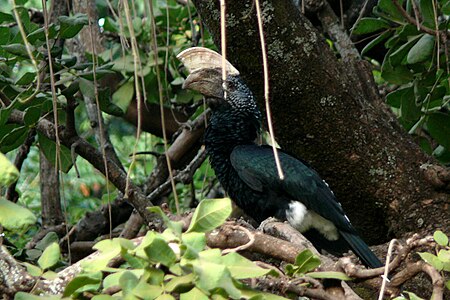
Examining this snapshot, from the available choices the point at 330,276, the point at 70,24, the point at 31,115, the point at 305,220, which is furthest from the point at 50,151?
the point at 330,276

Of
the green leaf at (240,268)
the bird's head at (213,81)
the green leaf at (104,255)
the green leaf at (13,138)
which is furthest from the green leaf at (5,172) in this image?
the bird's head at (213,81)

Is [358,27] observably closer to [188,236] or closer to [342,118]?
[342,118]

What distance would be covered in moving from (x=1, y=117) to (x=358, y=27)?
47.0 inches

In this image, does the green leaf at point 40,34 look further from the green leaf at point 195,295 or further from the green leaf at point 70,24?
the green leaf at point 195,295

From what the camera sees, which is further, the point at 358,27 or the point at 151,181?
the point at 151,181

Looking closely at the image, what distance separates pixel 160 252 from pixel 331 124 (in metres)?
1.51

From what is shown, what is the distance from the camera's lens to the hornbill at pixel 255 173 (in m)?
2.83

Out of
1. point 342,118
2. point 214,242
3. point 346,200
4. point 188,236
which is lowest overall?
point 346,200

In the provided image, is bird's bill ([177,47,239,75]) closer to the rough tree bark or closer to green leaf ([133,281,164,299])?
the rough tree bark

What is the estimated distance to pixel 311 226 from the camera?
3010 mm

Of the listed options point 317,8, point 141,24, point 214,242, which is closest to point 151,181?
point 141,24

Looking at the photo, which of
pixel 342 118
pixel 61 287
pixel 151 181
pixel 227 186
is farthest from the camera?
pixel 151 181

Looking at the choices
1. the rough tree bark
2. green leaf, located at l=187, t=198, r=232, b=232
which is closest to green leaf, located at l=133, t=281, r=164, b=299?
green leaf, located at l=187, t=198, r=232, b=232

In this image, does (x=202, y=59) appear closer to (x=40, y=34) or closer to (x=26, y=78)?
(x=26, y=78)
